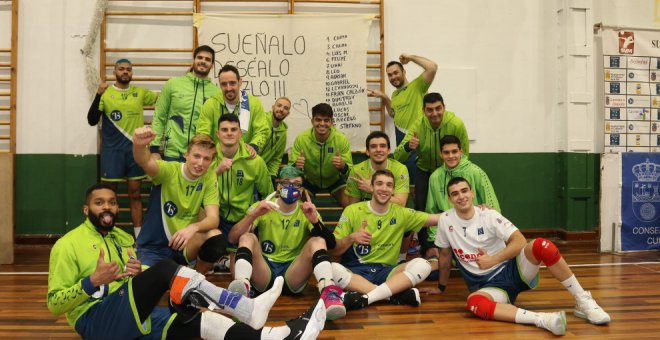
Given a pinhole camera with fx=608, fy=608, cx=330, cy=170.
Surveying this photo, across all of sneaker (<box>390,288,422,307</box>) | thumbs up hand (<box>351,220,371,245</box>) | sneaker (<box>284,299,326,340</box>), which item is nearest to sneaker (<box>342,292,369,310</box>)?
sneaker (<box>390,288,422,307</box>)

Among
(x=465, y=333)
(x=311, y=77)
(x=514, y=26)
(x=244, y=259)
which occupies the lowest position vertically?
(x=465, y=333)

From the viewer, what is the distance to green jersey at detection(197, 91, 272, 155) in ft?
16.0

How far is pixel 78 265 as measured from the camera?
2770mm

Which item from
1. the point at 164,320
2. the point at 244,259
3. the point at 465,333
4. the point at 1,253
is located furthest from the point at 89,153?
the point at 465,333

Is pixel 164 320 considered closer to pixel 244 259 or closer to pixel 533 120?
pixel 244 259

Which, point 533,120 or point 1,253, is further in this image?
point 533,120

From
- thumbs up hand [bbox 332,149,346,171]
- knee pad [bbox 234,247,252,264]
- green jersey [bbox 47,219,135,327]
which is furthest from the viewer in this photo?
thumbs up hand [bbox 332,149,346,171]

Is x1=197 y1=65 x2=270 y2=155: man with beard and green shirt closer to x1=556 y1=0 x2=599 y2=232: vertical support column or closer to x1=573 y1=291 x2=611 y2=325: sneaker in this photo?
x1=573 y1=291 x2=611 y2=325: sneaker

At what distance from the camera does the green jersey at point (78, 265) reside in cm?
263

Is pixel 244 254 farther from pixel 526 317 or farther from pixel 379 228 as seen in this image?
pixel 526 317

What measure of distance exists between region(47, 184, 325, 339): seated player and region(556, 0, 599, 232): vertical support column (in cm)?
469

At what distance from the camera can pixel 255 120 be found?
5066 millimetres

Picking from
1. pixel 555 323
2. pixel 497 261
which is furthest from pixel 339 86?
pixel 555 323

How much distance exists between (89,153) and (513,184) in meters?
4.59
